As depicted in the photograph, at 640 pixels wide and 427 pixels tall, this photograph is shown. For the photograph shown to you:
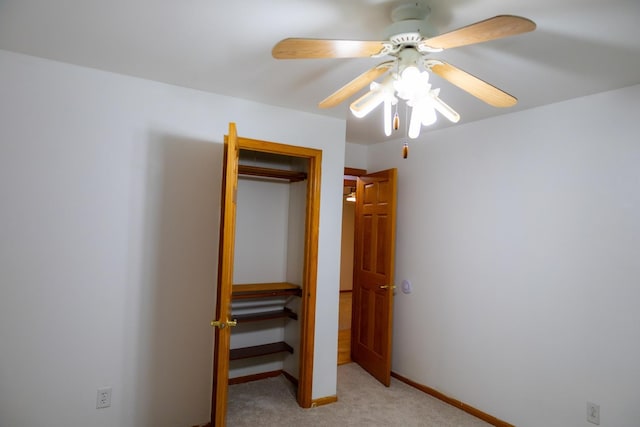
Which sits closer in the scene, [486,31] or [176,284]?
[486,31]

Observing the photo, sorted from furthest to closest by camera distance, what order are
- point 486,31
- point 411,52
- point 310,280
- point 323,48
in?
point 310,280
point 411,52
point 323,48
point 486,31

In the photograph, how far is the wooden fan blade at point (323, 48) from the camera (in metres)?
1.32

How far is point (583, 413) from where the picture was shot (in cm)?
233

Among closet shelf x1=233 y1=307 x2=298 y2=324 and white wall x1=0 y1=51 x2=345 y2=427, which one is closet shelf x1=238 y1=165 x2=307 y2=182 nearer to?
white wall x1=0 y1=51 x2=345 y2=427

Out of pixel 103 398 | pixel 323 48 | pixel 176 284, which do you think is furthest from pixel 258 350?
pixel 323 48

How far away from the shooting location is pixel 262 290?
3158mm

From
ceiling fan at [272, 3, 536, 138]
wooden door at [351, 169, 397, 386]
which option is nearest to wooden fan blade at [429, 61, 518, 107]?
ceiling fan at [272, 3, 536, 138]

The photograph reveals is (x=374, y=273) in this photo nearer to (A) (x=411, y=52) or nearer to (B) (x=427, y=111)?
(B) (x=427, y=111)

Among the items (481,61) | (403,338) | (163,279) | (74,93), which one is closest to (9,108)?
(74,93)

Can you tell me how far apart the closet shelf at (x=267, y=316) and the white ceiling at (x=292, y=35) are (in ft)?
6.31

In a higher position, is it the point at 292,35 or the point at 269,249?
the point at 292,35

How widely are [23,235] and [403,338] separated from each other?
325 centimetres

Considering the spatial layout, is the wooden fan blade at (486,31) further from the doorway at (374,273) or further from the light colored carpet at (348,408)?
the light colored carpet at (348,408)

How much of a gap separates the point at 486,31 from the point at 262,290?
2.57 metres
